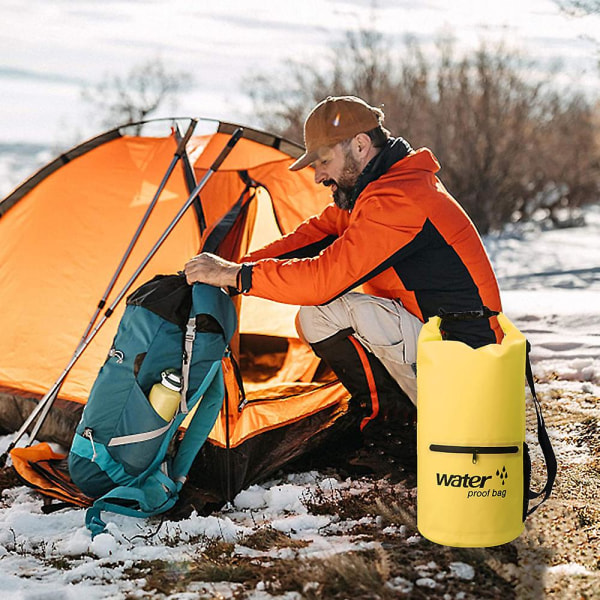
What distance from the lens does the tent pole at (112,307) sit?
11.6 feet

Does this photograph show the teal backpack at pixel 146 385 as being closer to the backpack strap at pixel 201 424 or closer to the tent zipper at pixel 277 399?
the backpack strap at pixel 201 424

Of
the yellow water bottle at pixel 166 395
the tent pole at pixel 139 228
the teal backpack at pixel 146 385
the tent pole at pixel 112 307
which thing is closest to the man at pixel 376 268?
the teal backpack at pixel 146 385

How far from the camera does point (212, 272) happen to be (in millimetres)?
3162

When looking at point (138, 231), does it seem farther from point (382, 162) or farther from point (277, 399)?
point (382, 162)

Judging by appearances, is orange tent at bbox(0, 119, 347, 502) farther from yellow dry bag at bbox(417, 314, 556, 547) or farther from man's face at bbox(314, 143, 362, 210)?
yellow dry bag at bbox(417, 314, 556, 547)

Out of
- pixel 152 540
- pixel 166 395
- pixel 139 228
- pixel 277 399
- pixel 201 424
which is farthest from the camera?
pixel 139 228

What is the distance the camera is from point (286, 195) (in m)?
4.34

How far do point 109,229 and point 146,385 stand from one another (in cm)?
131

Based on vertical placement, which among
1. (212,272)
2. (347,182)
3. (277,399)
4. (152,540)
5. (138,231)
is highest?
(347,182)

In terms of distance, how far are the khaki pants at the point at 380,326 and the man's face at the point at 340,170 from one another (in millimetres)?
448

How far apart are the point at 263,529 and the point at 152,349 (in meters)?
0.82

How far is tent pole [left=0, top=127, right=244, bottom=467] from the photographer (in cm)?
353

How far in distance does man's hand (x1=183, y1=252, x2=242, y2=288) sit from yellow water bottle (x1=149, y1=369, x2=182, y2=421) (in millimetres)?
393

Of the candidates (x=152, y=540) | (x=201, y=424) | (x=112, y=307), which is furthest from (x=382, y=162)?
(x=152, y=540)
